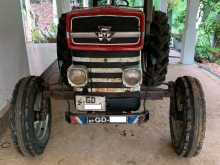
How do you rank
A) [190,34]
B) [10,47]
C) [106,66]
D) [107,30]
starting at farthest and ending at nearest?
[190,34]
[10,47]
[106,66]
[107,30]

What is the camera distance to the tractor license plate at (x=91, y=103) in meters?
2.24

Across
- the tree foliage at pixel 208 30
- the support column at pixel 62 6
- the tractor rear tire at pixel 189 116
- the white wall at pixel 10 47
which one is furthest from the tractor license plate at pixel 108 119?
the tree foliage at pixel 208 30

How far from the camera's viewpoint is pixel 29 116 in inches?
87.1

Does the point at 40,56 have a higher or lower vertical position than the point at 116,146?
higher

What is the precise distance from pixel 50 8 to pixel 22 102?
182 inches

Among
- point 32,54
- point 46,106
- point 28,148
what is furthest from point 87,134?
point 32,54

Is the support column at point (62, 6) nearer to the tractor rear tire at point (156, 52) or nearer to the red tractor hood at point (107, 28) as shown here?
the tractor rear tire at point (156, 52)

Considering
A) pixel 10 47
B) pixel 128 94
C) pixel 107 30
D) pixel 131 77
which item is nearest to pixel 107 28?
pixel 107 30

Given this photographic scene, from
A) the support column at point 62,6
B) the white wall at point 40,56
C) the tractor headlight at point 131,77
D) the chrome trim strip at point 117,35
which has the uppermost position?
the support column at point 62,6

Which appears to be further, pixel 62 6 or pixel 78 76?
pixel 62 6

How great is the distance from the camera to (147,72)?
356cm

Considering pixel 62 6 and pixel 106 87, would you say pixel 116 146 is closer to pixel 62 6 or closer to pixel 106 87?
pixel 106 87

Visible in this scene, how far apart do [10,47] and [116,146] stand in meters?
1.73

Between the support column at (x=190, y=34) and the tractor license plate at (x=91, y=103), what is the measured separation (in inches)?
140
